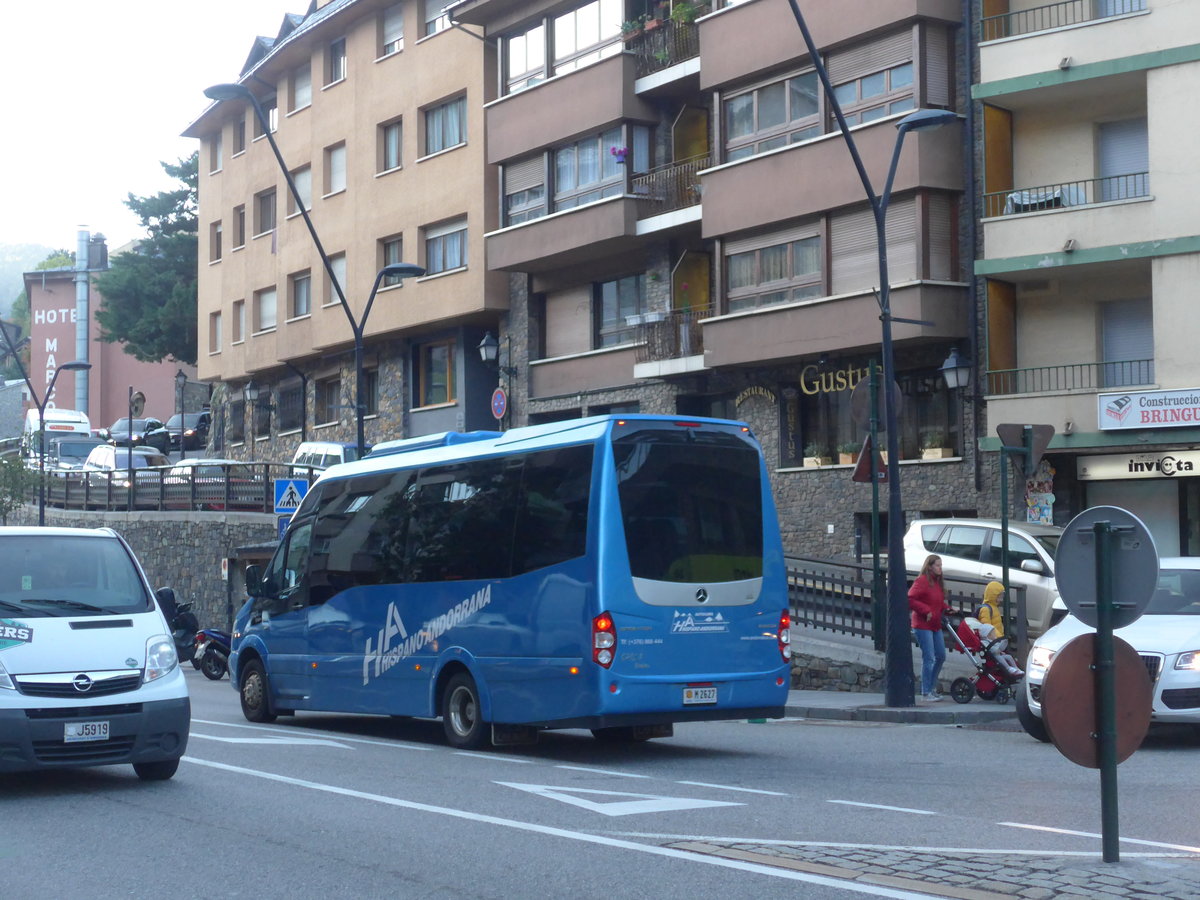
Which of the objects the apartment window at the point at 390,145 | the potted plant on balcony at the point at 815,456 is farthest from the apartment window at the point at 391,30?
the potted plant on balcony at the point at 815,456

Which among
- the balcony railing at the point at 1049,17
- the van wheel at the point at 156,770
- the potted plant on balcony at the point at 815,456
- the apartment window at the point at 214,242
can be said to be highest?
the apartment window at the point at 214,242

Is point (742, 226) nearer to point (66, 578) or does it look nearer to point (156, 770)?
point (66, 578)

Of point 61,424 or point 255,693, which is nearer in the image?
point 255,693

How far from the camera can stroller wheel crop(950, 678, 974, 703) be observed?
18172 millimetres

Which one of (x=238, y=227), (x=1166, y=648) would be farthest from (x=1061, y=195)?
(x=238, y=227)

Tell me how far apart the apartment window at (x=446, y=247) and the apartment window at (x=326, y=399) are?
6.69 meters

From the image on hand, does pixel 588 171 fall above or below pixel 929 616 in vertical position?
above

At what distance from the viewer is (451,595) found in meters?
14.3

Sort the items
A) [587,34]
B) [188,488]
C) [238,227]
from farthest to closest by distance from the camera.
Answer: [238,227], [188,488], [587,34]

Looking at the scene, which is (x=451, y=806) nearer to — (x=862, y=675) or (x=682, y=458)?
(x=682, y=458)

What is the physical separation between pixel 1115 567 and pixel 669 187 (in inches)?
1023

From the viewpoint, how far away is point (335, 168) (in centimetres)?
4434

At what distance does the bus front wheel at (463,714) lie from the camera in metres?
13.9

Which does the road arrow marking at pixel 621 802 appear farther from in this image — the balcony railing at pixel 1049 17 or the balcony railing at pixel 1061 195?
the balcony railing at pixel 1049 17
